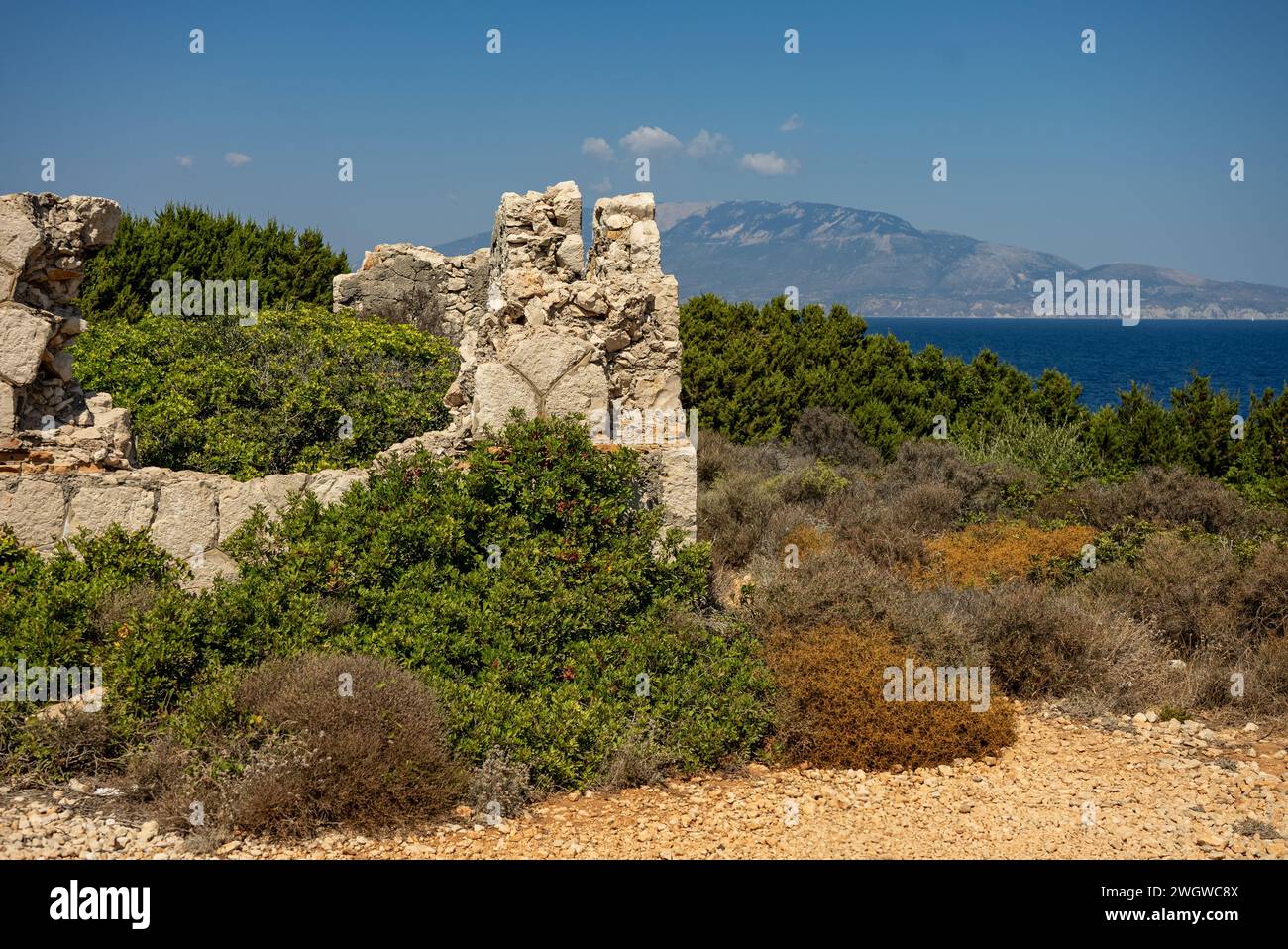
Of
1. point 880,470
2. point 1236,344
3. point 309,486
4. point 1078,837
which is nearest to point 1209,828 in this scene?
point 1078,837

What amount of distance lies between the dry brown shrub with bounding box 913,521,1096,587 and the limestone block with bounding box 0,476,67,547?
6.85 metres

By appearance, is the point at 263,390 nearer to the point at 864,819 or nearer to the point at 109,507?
the point at 109,507

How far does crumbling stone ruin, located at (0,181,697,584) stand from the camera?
274 inches

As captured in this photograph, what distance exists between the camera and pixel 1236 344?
10444 cm

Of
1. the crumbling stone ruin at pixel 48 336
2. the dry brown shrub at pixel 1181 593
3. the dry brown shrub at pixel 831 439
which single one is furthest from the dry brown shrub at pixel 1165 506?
the crumbling stone ruin at pixel 48 336

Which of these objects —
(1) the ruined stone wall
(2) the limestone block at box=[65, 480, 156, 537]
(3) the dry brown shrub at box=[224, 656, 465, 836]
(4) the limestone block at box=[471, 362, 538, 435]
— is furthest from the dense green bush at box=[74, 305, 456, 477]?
(1) the ruined stone wall

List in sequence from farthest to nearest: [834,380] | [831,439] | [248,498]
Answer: [834,380] → [831,439] → [248,498]

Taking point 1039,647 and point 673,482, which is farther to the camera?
point 673,482

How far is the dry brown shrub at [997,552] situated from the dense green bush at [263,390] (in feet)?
15.8

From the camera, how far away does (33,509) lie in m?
6.92

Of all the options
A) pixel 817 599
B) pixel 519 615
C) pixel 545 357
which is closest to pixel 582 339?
pixel 545 357

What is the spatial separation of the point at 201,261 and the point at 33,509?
1270cm

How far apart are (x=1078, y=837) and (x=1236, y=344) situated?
115161 mm

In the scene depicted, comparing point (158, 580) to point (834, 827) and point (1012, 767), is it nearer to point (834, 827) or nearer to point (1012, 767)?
point (834, 827)
